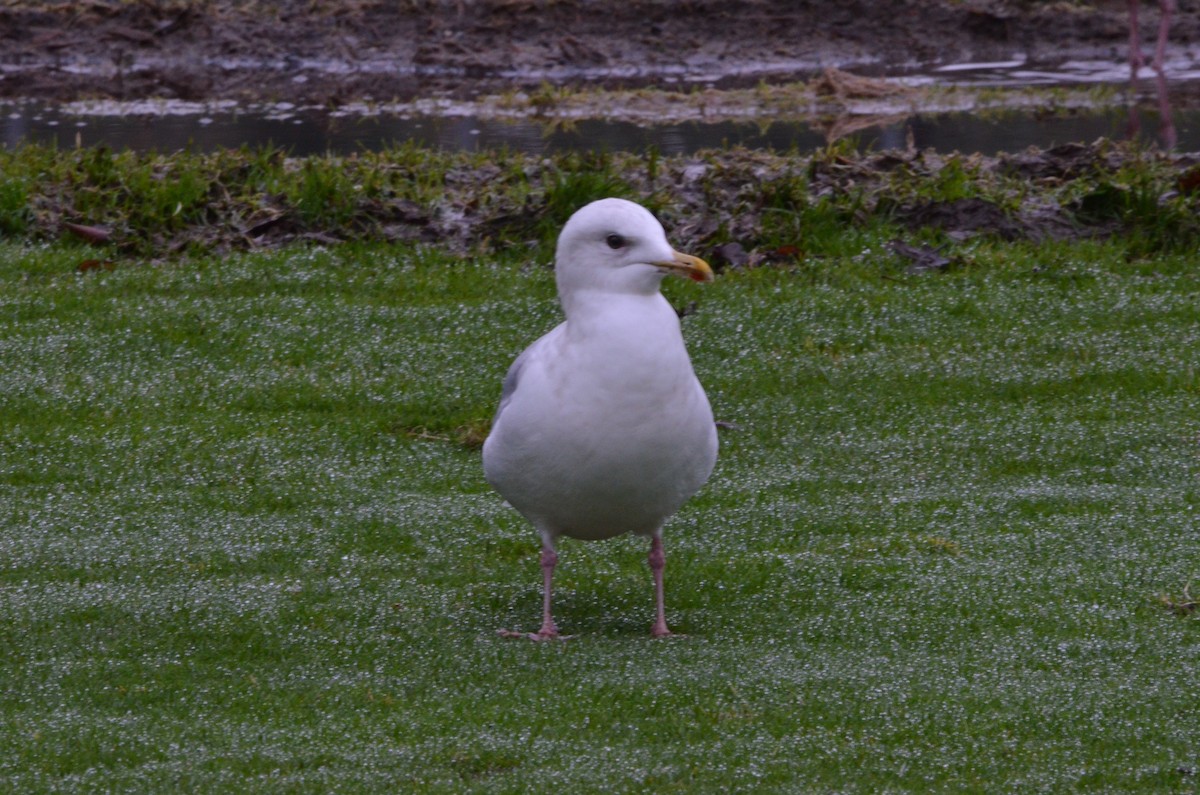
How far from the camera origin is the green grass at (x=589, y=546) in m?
4.32

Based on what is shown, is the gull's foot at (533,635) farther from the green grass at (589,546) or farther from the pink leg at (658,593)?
A: the pink leg at (658,593)

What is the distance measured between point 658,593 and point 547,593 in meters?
0.35

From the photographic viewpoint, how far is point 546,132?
1639 centimetres

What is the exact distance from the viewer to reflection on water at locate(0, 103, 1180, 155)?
15.1 meters

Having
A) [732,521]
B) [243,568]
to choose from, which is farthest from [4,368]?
[732,521]

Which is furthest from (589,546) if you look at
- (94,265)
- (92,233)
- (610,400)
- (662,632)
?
(92,233)

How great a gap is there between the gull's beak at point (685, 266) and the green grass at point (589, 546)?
1111 mm

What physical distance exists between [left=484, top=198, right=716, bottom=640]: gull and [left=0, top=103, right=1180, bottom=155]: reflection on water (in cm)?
963

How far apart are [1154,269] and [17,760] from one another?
684 cm

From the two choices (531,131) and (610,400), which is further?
(531,131)

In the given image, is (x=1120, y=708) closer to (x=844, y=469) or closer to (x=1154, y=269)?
(x=844, y=469)

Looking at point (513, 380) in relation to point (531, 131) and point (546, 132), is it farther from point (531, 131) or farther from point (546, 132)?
point (531, 131)

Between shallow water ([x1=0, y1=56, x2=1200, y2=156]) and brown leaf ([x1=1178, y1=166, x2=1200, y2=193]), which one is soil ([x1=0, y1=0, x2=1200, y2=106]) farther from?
brown leaf ([x1=1178, y1=166, x2=1200, y2=193])

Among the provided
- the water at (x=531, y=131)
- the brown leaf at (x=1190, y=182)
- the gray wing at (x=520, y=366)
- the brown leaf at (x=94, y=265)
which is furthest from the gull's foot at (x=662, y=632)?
the water at (x=531, y=131)
